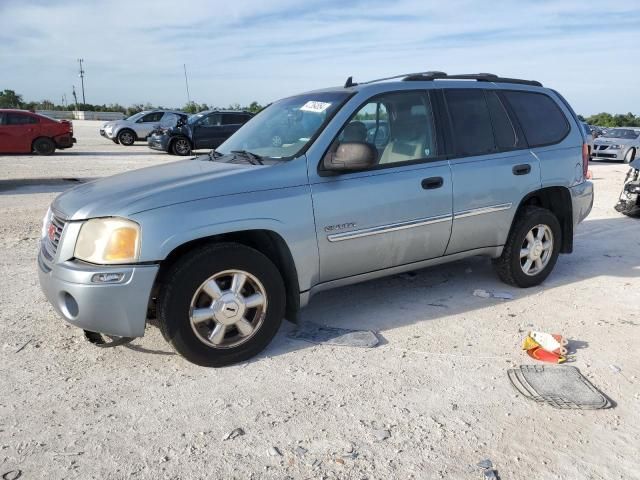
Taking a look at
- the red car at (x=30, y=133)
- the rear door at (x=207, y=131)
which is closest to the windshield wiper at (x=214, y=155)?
the rear door at (x=207, y=131)

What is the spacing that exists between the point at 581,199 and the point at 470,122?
1.52 metres

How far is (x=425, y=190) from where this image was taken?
13.8ft

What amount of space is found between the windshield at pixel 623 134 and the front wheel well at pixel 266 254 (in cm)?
1916

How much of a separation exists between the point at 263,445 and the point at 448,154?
8.79 feet

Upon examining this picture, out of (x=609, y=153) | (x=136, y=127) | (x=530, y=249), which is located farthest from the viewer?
(x=136, y=127)

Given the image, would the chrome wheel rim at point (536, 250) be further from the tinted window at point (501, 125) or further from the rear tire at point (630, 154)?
the rear tire at point (630, 154)

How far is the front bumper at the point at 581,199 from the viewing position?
205 inches

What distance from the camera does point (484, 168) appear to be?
4547mm

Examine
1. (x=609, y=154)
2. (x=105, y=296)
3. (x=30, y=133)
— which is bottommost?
(x=609, y=154)

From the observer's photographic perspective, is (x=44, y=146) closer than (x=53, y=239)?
No

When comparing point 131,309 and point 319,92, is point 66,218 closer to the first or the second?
point 131,309

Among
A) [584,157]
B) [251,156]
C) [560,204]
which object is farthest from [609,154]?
[251,156]

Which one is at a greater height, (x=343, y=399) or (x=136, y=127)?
(x=136, y=127)

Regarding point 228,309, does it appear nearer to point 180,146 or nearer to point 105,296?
point 105,296
